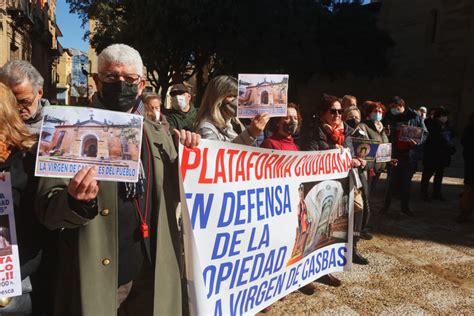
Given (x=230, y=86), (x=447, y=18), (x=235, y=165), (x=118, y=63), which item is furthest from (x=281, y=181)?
(x=447, y=18)

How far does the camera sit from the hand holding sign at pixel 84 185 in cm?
143

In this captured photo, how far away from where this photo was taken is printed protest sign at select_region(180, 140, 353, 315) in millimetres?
2230

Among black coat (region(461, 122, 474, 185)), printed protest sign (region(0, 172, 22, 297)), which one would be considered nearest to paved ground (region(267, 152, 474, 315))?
black coat (region(461, 122, 474, 185))

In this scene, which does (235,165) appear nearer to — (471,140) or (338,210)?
(338,210)

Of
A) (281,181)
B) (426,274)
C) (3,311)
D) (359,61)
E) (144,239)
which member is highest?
(359,61)

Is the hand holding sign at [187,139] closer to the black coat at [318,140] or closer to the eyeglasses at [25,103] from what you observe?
the eyeglasses at [25,103]

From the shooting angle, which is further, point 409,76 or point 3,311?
point 409,76

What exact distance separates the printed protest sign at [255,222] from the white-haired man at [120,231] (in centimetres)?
23

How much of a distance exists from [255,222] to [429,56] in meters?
26.2

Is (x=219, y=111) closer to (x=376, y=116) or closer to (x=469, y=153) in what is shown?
(x=376, y=116)

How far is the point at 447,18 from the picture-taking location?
2344 centimetres

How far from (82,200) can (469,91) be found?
2434cm

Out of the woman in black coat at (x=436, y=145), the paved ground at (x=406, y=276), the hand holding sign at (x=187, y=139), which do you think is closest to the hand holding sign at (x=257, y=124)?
the hand holding sign at (x=187, y=139)

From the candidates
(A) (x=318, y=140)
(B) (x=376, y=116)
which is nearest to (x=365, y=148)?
(A) (x=318, y=140)
